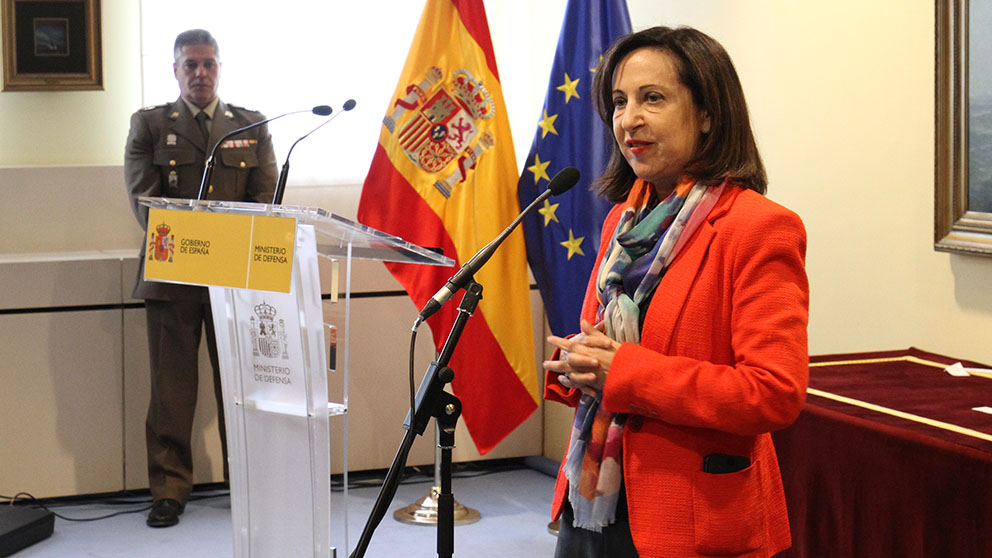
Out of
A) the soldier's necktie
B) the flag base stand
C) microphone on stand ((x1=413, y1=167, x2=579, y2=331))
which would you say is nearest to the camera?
microphone on stand ((x1=413, y1=167, x2=579, y2=331))

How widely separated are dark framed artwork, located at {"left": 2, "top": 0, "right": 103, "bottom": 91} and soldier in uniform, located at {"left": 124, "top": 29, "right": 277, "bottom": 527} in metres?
0.60

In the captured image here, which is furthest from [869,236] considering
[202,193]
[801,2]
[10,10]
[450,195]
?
[10,10]

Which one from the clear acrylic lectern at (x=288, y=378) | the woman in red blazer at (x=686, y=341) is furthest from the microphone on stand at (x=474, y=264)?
the clear acrylic lectern at (x=288, y=378)

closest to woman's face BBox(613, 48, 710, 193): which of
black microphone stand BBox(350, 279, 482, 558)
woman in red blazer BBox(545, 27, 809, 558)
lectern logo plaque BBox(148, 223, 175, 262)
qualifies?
woman in red blazer BBox(545, 27, 809, 558)

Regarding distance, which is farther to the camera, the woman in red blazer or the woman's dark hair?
the woman's dark hair

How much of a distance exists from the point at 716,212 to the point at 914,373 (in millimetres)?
1292

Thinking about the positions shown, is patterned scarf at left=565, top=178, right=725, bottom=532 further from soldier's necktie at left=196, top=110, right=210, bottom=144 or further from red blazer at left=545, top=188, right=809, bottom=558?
soldier's necktie at left=196, top=110, right=210, bottom=144

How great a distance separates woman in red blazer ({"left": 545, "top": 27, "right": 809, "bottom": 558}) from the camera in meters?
1.35

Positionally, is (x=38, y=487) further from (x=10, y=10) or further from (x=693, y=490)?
(x=693, y=490)

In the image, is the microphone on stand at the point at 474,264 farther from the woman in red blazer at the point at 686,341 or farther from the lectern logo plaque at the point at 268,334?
the lectern logo plaque at the point at 268,334

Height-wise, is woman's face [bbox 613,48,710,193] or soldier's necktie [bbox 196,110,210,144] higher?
soldier's necktie [bbox 196,110,210,144]

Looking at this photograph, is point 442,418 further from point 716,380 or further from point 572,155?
point 572,155

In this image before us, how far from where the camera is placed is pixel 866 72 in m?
2.90

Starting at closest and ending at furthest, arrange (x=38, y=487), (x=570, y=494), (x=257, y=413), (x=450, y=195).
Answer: (x=570, y=494), (x=257, y=413), (x=450, y=195), (x=38, y=487)
